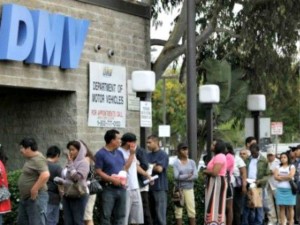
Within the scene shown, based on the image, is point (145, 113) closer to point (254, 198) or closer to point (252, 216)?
point (254, 198)

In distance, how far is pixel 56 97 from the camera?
53.6ft

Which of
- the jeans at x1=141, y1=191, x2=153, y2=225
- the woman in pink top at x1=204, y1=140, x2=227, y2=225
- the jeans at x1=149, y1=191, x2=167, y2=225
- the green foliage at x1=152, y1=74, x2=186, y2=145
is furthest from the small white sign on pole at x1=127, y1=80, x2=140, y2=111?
the green foliage at x1=152, y1=74, x2=186, y2=145

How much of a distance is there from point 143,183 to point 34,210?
10.1 feet

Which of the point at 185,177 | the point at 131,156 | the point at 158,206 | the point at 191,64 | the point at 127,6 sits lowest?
the point at 158,206

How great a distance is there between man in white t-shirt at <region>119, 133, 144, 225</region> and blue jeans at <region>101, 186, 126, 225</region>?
0.19 meters

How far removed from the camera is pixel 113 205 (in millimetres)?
12094

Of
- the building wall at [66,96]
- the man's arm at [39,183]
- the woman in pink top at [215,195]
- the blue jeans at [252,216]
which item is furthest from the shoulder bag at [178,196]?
the man's arm at [39,183]

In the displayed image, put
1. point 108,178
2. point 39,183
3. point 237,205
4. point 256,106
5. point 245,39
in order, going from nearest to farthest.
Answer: point 39,183, point 108,178, point 237,205, point 256,106, point 245,39

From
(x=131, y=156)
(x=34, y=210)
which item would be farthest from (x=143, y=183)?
(x=34, y=210)

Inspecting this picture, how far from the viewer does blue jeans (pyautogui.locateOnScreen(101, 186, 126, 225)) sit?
11945 millimetres

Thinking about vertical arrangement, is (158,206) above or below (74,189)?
below

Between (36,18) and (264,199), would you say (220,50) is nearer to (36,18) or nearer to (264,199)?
A: (264,199)

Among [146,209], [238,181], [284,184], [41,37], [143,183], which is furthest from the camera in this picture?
[284,184]

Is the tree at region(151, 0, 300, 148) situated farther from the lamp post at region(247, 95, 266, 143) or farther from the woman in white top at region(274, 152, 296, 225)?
the woman in white top at region(274, 152, 296, 225)
